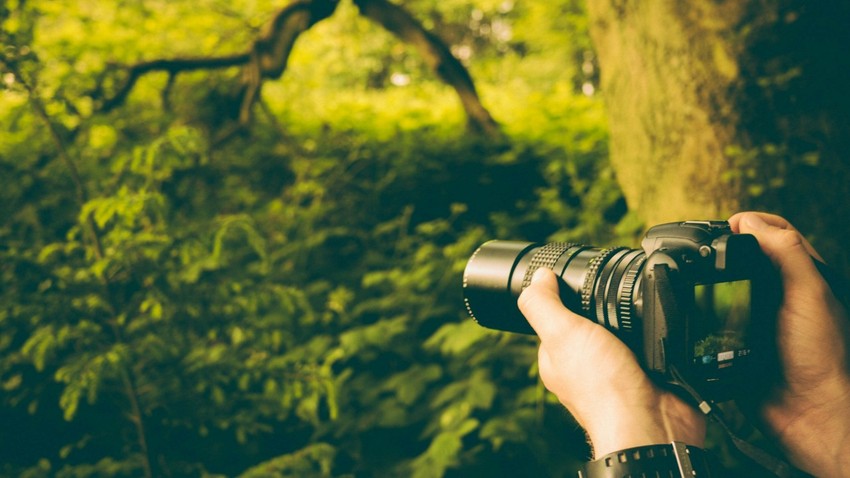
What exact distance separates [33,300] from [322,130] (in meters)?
2.65

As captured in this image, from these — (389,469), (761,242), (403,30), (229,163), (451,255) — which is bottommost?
(389,469)

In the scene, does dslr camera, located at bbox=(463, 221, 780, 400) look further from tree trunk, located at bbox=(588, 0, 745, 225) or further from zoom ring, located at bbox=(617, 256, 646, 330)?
tree trunk, located at bbox=(588, 0, 745, 225)

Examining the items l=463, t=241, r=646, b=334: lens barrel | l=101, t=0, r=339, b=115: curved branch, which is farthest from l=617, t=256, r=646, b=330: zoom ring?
l=101, t=0, r=339, b=115: curved branch

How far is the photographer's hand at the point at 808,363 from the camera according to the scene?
3.51 ft

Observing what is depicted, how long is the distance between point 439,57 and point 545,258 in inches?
143

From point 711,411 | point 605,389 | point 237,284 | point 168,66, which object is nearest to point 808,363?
point 711,411

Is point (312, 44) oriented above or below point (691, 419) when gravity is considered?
above

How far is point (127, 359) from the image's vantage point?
1614 millimetres

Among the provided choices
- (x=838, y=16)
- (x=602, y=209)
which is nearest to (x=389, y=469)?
(x=602, y=209)

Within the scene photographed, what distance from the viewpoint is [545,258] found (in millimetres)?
1231

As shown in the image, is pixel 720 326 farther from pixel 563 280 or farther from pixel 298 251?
pixel 298 251

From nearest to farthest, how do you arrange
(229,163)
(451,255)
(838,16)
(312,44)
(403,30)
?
(838,16)
(451,255)
(229,163)
(403,30)
(312,44)

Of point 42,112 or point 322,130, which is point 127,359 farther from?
point 322,130

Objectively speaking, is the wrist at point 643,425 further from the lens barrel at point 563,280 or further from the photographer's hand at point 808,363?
the photographer's hand at point 808,363
